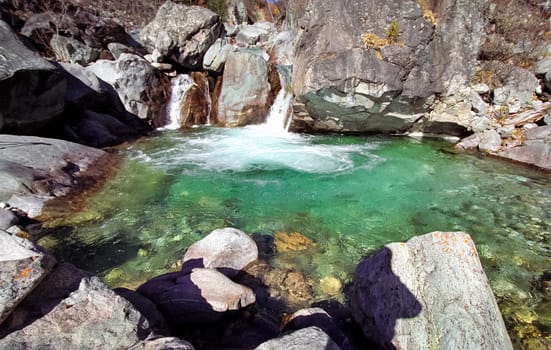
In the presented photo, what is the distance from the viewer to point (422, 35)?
27.1ft

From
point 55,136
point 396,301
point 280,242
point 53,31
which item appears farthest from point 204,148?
point 53,31

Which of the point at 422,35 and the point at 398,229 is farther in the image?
the point at 422,35

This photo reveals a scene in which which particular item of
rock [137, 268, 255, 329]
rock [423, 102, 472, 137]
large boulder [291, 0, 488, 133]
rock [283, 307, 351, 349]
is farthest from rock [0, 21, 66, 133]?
rock [423, 102, 472, 137]

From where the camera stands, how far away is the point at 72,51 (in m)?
11.0

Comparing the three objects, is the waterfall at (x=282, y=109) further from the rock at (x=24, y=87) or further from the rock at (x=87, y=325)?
the rock at (x=87, y=325)

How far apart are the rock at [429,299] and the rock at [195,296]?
122 cm

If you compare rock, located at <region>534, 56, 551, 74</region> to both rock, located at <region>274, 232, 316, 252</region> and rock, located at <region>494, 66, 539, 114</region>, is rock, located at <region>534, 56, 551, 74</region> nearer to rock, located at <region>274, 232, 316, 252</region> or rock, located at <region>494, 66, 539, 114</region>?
rock, located at <region>494, 66, 539, 114</region>

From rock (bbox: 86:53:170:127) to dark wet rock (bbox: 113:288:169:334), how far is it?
9152mm

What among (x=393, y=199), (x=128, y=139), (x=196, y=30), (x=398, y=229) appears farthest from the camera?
(x=196, y=30)

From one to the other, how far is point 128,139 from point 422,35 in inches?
385

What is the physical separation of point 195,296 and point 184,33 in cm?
1195

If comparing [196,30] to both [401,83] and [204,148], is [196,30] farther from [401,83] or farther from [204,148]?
[401,83]

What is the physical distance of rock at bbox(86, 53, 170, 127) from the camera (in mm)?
10234

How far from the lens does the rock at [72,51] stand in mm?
10742
